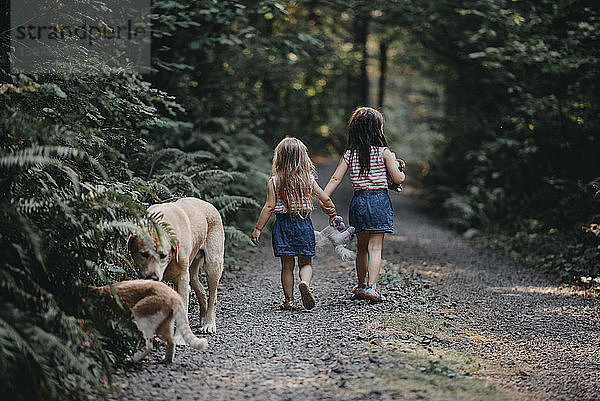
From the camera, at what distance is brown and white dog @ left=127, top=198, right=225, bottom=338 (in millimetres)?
5172

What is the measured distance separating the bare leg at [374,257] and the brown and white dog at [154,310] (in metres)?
2.96

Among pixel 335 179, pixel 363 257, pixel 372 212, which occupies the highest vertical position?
pixel 335 179

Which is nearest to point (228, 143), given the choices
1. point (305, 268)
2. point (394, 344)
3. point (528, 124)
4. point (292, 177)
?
point (292, 177)

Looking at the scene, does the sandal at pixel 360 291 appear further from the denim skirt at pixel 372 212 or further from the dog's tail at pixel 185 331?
the dog's tail at pixel 185 331

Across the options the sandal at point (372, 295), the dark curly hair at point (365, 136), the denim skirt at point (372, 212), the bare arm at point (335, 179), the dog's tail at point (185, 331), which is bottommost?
the sandal at point (372, 295)

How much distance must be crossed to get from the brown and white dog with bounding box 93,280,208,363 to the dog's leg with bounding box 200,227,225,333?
1187 mm

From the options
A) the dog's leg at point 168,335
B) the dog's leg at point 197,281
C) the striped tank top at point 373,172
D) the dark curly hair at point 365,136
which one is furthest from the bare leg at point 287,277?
the dog's leg at point 168,335

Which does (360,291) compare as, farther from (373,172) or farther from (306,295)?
(373,172)

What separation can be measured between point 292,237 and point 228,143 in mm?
6149

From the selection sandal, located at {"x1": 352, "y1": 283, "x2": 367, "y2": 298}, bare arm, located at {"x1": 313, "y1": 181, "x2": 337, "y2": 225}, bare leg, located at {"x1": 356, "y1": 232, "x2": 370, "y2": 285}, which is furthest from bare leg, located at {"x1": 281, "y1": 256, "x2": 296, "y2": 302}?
bare leg, located at {"x1": 356, "y1": 232, "x2": 370, "y2": 285}

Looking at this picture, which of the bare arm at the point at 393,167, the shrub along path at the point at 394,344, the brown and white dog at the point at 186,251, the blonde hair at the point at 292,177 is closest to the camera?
the shrub along path at the point at 394,344

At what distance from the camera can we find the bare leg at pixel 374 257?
7.36 metres

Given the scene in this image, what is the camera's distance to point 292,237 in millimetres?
7062

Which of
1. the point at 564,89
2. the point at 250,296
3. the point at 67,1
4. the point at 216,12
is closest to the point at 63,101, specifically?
the point at 67,1
